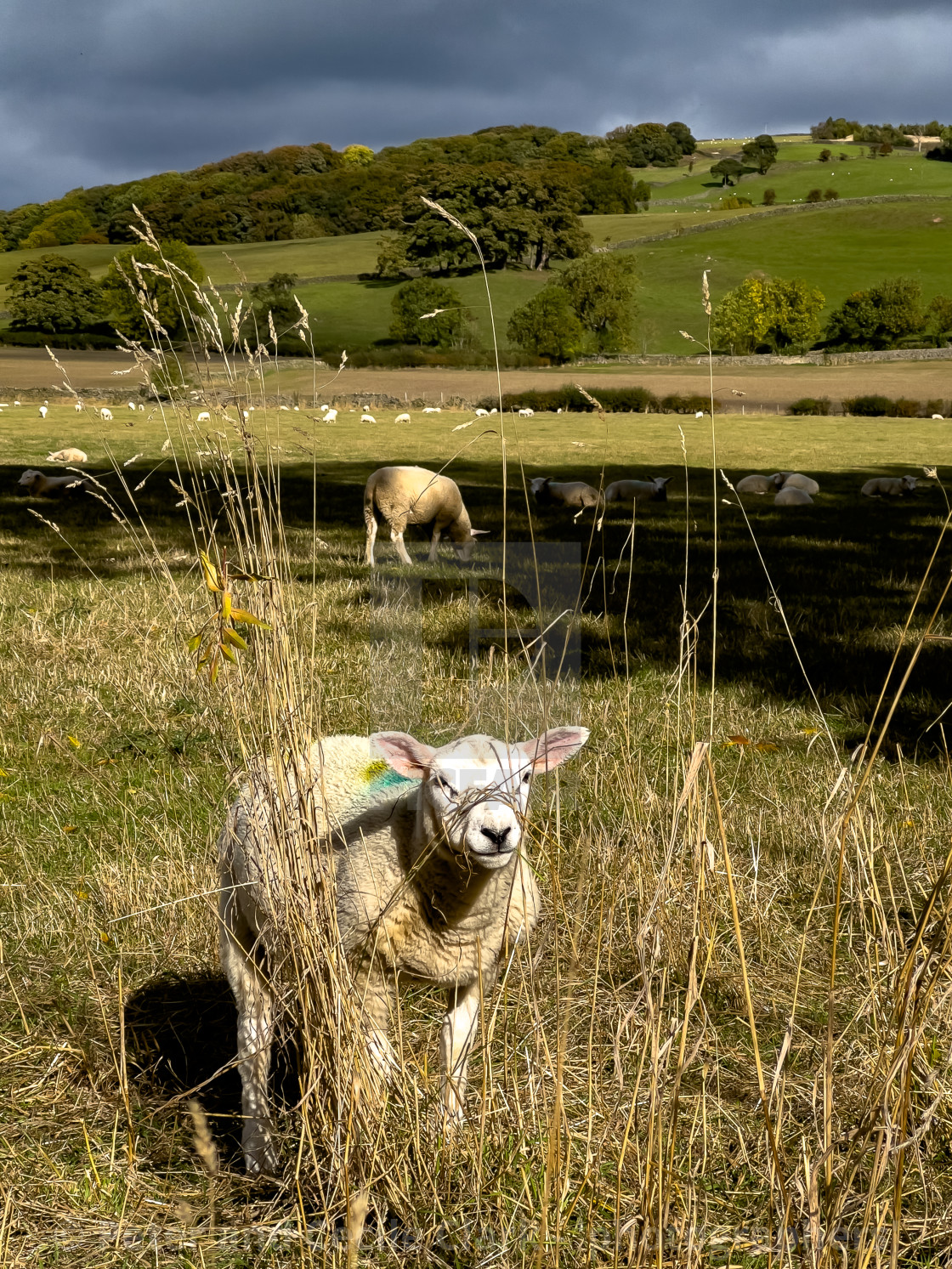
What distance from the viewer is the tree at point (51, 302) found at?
242 ft

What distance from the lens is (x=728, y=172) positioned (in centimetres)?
15325

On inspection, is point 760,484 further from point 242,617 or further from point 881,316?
point 881,316

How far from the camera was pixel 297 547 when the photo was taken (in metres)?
10.4

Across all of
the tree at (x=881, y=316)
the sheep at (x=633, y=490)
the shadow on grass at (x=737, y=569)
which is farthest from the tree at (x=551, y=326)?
the sheep at (x=633, y=490)

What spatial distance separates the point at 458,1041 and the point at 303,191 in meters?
131

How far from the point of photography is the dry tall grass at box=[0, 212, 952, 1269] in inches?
74.9

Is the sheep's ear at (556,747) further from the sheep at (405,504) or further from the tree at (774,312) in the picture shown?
the tree at (774,312)

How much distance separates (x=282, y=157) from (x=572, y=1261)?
484 ft

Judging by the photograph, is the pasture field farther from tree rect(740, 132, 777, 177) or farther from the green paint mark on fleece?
tree rect(740, 132, 777, 177)

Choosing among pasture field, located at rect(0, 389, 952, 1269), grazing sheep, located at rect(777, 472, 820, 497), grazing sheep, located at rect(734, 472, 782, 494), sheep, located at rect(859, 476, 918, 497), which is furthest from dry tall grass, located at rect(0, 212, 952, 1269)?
sheep, located at rect(859, 476, 918, 497)

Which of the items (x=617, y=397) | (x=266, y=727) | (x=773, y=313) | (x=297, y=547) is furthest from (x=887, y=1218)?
(x=773, y=313)

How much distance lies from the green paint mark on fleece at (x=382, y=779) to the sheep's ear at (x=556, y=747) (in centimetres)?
40

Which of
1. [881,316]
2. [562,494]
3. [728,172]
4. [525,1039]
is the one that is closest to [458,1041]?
[525,1039]

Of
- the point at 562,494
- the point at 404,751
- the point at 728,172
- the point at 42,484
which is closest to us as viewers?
the point at 404,751
